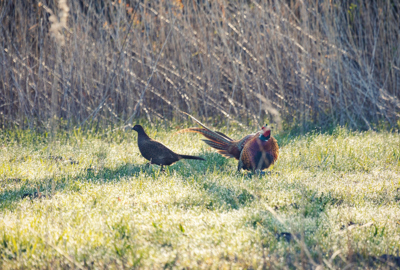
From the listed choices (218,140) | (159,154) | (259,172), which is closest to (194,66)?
(218,140)

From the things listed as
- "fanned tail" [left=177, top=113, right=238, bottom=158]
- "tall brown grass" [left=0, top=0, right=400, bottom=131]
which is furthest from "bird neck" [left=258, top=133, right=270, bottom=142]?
"tall brown grass" [left=0, top=0, right=400, bottom=131]

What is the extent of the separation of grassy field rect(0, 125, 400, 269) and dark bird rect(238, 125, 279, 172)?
0.13 metres

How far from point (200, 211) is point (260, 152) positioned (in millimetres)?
1177

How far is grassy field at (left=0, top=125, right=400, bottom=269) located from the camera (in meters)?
2.00

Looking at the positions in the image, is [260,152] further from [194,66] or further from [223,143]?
[194,66]

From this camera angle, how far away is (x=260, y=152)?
11.8 ft

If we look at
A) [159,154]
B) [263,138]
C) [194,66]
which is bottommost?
[159,154]

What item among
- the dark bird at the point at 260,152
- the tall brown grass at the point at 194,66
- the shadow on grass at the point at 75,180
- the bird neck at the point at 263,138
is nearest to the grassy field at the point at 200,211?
the shadow on grass at the point at 75,180

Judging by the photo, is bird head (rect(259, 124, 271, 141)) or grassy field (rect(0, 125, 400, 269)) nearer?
grassy field (rect(0, 125, 400, 269))

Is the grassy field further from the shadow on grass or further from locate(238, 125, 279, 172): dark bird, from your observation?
locate(238, 125, 279, 172): dark bird

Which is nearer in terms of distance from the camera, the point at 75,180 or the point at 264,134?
the point at 75,180

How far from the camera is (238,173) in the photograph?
370 centimetres

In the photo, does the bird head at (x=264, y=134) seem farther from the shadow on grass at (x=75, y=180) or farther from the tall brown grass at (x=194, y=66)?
the tall brown grass at (x=194, y=66)

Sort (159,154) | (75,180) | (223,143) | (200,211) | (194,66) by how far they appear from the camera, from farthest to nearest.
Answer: (194,66) < (223,143) < (159,154) < (75,180) < (200,211)
